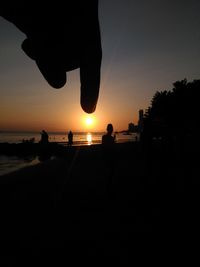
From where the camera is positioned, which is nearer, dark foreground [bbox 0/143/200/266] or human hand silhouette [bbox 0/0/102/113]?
human hand silhouette [bbox 0/0/102/113]

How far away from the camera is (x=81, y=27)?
0.63 metres

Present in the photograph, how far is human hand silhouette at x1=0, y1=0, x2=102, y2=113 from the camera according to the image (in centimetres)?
60

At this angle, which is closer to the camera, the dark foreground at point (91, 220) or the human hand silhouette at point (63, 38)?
the human hand silhouette at point (63, 38)

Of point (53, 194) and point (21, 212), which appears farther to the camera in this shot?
point (53, 194)

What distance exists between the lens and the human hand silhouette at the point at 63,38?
1.95 ft

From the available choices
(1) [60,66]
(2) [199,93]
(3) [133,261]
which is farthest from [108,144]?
(2) [199,93]

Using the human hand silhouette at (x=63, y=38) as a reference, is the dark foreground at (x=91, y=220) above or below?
below

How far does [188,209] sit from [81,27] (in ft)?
24.6

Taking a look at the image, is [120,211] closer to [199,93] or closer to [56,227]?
[56,227]

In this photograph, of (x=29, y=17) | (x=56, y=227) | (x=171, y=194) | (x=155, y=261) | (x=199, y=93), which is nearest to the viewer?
(x=29, y=17)

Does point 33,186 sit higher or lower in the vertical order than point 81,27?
lower

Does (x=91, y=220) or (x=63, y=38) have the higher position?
(x=63, y=38)

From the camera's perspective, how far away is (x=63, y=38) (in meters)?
0.65

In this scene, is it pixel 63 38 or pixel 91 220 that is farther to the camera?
pixel 91 220
